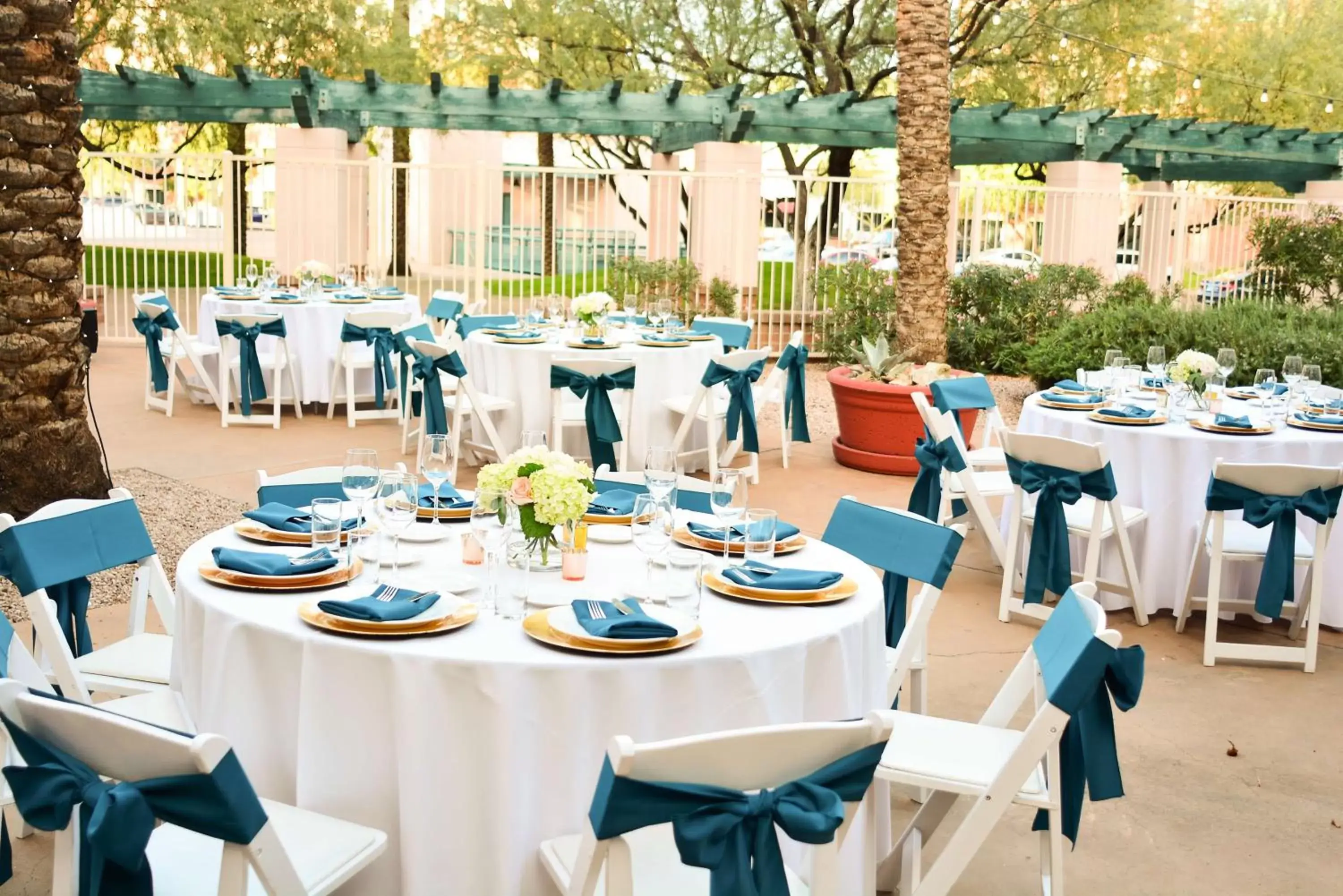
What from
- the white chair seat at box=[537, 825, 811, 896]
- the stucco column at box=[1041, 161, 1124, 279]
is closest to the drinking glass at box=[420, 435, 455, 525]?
the white chair seat at box=[537, 825, 811, 896]

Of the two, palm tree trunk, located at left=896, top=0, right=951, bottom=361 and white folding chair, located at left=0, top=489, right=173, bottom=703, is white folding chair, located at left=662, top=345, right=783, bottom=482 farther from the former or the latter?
white folding chair, located at left=0, top=489, right=173, bottom=703

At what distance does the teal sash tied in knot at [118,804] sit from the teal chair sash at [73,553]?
135cm

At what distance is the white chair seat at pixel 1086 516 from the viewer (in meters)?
6.43

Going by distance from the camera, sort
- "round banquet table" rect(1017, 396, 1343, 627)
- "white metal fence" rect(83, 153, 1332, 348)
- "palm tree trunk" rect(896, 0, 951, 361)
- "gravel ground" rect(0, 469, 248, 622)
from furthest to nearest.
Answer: "white metal fence" rect(83, 153, 1332, 348) → "palm tree trunk" rect(896, 0, 951, 361) → "round banquet table" rect(1017, 396, 1343, 627) → "gravel ground" rect(0, 469, 248, 622)

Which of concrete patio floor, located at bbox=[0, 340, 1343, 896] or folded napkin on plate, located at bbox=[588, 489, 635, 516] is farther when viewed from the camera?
folded napkin on plate, located at bbox=[588, 489, 635, 516]

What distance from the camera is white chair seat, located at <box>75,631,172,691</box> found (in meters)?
4.05

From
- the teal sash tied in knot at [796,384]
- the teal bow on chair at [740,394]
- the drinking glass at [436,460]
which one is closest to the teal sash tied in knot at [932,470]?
the teal bow on chair at [740,394]

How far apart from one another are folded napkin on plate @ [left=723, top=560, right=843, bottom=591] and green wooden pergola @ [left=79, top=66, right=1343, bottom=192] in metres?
13.1

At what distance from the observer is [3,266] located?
6.34m

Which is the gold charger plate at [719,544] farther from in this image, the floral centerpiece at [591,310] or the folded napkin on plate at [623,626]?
the floral centerpiece at [591,310]

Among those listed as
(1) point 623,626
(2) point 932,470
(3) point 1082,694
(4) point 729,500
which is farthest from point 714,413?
(3) point 1082,694

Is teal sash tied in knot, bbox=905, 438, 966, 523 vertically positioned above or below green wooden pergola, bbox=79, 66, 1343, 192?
below

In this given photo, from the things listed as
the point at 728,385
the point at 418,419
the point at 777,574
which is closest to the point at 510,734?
the point at 777,574

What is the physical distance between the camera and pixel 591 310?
930 cm
